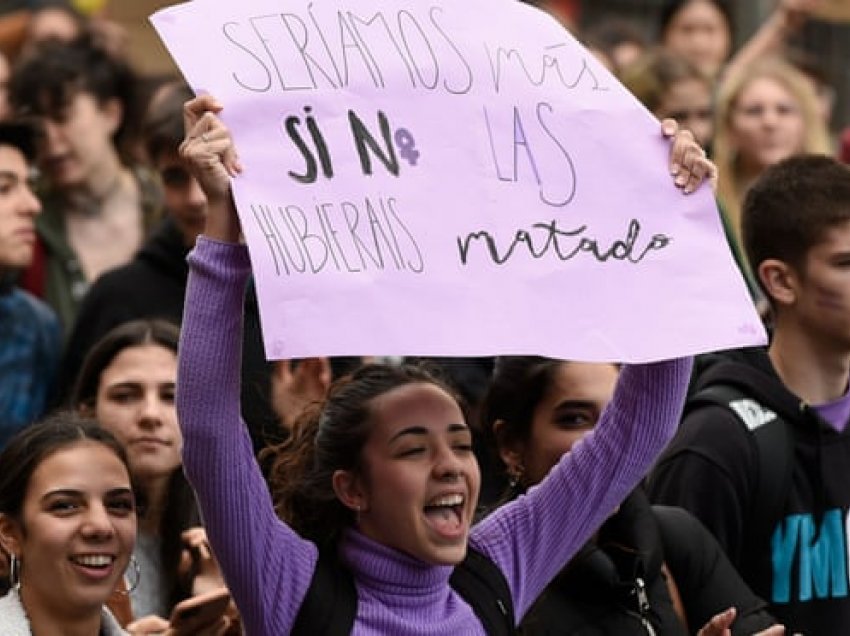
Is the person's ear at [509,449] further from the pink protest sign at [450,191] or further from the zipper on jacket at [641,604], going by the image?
the pink protest sign at [450,191]

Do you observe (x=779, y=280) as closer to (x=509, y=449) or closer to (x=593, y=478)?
(x=509, y=449)

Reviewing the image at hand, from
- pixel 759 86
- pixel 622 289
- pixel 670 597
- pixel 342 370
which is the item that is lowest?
pixel 670 597

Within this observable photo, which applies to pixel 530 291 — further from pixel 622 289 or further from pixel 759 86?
pixel 759 86

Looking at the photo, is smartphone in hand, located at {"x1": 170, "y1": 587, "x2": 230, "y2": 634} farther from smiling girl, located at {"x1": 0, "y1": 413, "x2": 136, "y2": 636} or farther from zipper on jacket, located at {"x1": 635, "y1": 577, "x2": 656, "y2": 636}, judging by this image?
zipper on jacket, located at {"x1": 635, "y1": 577, "x2": 656, "y2": 636}

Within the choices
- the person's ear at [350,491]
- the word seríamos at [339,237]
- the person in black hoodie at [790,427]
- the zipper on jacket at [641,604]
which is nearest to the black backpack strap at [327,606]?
the person's ear at [350,491]

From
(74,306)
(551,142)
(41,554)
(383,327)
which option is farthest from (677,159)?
(74,306)

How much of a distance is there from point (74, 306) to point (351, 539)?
413 cm

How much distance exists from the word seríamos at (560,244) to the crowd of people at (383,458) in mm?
192

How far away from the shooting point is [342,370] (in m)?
7.54

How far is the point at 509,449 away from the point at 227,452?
153cm

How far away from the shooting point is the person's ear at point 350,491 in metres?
5.31

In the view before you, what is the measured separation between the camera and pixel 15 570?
5.60m

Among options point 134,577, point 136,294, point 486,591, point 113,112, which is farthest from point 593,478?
point 113,112

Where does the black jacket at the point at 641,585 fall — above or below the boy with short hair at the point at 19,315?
below
